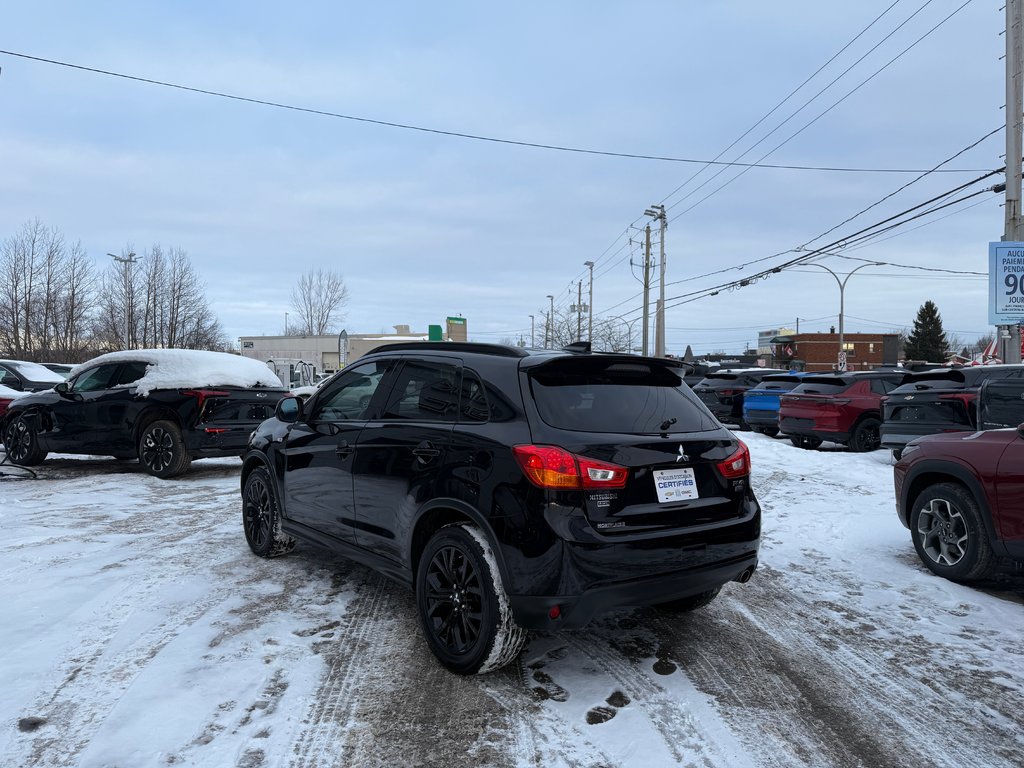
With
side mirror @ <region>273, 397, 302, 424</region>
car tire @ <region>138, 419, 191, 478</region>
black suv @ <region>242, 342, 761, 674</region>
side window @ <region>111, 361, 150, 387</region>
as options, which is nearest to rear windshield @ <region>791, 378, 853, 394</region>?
black suv @ <region>242, 342, 761, 674</region>

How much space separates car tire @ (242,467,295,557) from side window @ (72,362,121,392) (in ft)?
17.1

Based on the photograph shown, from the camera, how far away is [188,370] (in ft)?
30.2

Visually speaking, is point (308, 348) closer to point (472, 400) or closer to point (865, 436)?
point (865, 436)

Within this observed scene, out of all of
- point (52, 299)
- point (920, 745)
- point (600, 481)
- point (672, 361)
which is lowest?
point (920, 745)

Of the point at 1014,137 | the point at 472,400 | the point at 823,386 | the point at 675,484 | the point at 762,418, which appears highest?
the point at 1014,137

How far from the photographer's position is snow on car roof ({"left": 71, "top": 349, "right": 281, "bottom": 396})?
29.6 ft

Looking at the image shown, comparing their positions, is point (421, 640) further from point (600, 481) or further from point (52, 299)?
point (52, 299)

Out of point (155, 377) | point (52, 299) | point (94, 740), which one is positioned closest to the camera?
point (94, 740)

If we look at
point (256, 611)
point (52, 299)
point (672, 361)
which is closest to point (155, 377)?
point (256, 611)

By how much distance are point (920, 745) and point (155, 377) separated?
30.2 feet

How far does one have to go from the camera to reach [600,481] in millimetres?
3020

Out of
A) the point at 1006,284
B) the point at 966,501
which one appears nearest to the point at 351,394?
the point at 966,501

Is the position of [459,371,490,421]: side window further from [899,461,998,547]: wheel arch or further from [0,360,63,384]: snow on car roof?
[0,360,63,384]: snow on car roof

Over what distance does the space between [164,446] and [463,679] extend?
7.28 meters
